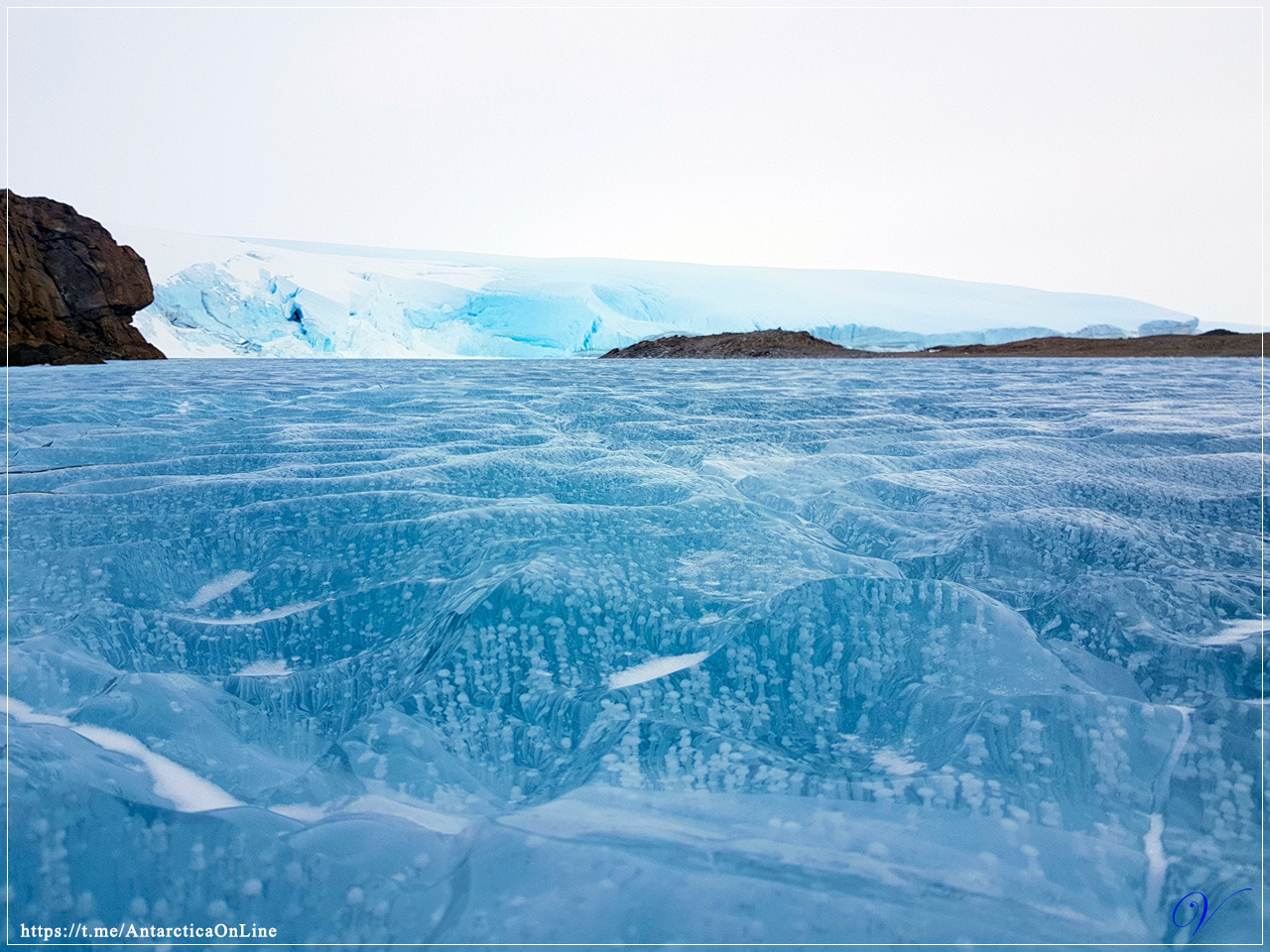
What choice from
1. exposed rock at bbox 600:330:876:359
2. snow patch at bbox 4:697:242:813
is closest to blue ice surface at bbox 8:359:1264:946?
snow patch at bbox 4:697:242:813

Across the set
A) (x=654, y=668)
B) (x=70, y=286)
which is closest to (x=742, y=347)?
(x=70, y=286)

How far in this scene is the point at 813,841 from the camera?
82 cm

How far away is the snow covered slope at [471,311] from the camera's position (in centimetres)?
2572

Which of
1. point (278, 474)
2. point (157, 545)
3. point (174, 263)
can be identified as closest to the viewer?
point (157, 545)

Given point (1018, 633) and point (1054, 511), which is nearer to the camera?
point (1018, 633)

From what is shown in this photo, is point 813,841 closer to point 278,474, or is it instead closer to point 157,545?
point 157,545

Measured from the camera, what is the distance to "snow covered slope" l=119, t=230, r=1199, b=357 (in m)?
25.7

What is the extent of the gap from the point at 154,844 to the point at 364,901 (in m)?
0.26

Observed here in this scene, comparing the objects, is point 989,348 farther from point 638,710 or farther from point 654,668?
point 638,710

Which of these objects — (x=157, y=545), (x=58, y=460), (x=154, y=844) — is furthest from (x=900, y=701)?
(x=58, y=460)

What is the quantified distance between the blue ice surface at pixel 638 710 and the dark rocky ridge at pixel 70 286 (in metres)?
18.0

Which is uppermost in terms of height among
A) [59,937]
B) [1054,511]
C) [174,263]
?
[174,263]
